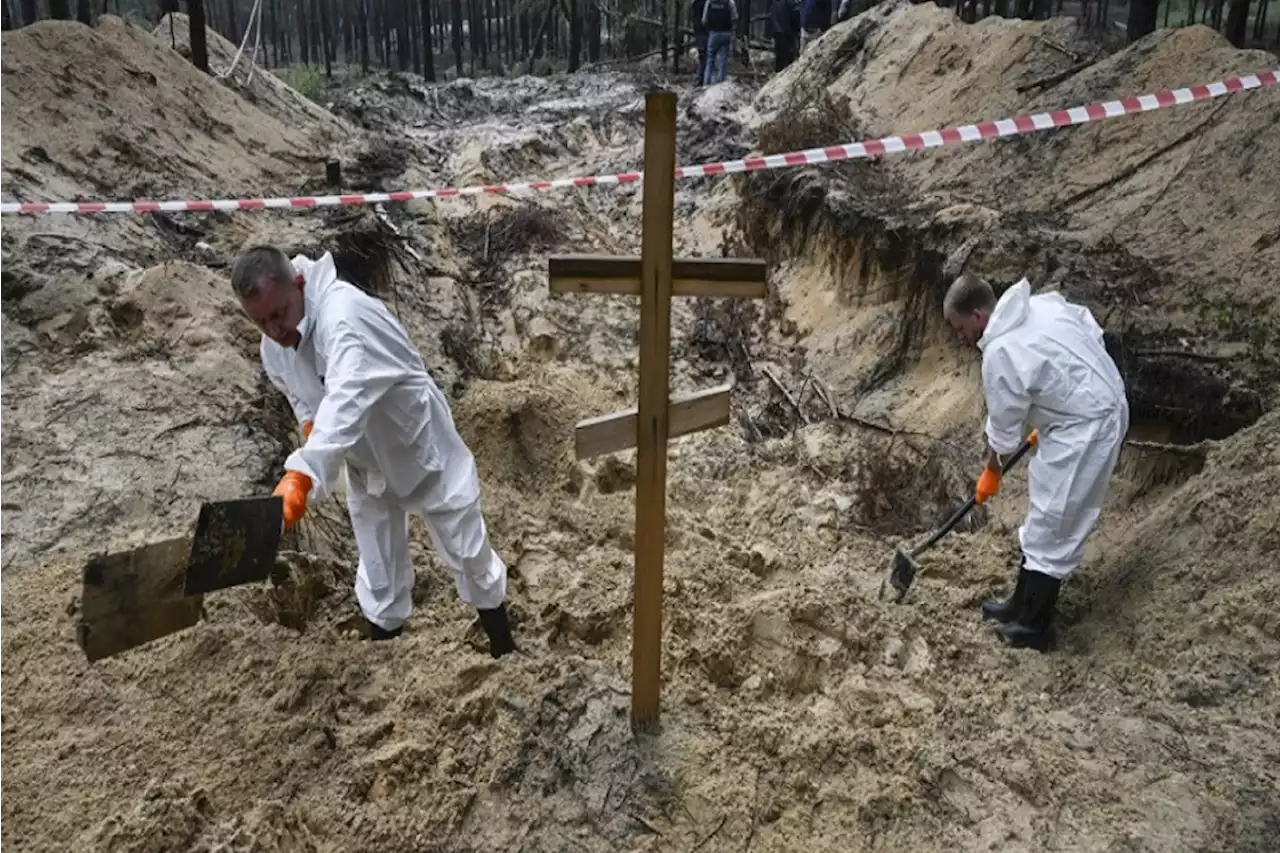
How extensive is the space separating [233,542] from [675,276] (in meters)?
1.48

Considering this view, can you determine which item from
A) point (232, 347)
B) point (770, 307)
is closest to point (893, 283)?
point (770, 307)

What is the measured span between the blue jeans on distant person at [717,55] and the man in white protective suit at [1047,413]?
12.5m

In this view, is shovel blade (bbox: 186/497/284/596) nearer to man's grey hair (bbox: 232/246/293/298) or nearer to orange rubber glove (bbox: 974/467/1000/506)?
man's grey hair (bbox: 232/246/293/298)

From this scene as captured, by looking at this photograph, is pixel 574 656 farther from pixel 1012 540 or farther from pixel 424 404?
pixel 1012 540

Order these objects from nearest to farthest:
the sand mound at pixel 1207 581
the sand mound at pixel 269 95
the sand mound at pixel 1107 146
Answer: the sand mound at pixel 1207 581 < the sand mound at pixel 1107 146 < the sand mound at pixel 269 95

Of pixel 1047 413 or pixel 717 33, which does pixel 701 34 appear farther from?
pixel 1047 413

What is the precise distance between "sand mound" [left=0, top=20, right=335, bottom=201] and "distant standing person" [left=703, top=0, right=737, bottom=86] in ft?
23.7

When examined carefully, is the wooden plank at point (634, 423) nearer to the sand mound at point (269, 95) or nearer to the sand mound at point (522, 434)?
the sand mound at point (522, 434)

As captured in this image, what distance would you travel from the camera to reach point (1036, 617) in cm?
375

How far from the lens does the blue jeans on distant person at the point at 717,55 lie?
15141 mm

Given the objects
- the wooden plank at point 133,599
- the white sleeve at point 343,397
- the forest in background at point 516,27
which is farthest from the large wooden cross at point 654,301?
the forest in background at point 516,27

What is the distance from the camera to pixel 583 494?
536 cm

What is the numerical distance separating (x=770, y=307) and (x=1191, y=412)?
Answer: 11.9ft

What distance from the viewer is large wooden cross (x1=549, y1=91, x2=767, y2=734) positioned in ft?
8.36
